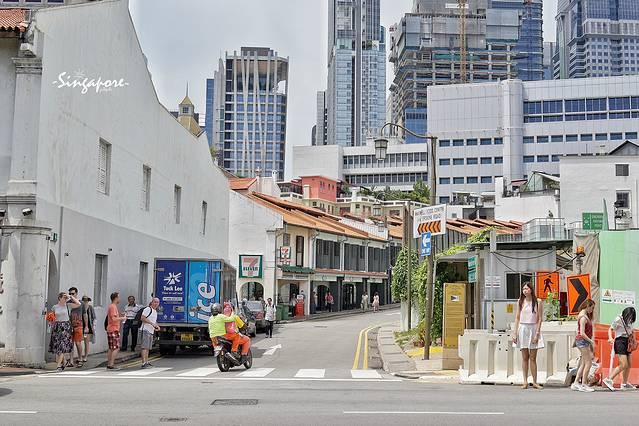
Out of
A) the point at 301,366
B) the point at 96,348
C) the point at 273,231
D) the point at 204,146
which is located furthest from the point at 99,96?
the point at 273,231

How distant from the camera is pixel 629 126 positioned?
406 ft

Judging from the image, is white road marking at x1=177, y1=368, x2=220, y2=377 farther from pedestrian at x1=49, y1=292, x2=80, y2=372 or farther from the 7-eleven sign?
the 7-eleven sign

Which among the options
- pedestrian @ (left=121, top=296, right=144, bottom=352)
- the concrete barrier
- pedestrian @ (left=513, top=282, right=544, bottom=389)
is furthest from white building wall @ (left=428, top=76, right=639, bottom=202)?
pedestrian @ (left=513, top=282, right=544, bottom=389)

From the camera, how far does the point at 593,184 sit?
59.7 meters

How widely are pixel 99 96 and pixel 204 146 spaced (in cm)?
1654

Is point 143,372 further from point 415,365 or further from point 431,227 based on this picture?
point 431,227

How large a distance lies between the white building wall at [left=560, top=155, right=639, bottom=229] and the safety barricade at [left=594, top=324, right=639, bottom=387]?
43.8m

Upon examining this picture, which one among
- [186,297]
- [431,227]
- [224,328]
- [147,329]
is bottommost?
[147,329]

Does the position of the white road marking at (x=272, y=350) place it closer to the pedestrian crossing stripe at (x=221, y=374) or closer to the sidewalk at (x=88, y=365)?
the sidewalk at (x=88, y=365)

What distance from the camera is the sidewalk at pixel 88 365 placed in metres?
17.9

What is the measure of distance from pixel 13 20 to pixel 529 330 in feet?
48.9

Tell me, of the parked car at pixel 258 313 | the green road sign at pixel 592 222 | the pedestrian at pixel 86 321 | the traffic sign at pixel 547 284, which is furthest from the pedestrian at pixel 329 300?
the pedestrian at pixel 86 321

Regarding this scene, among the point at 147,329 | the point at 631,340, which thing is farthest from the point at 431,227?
the point at 147,329

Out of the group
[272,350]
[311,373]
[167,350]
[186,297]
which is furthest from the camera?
[272,350]
